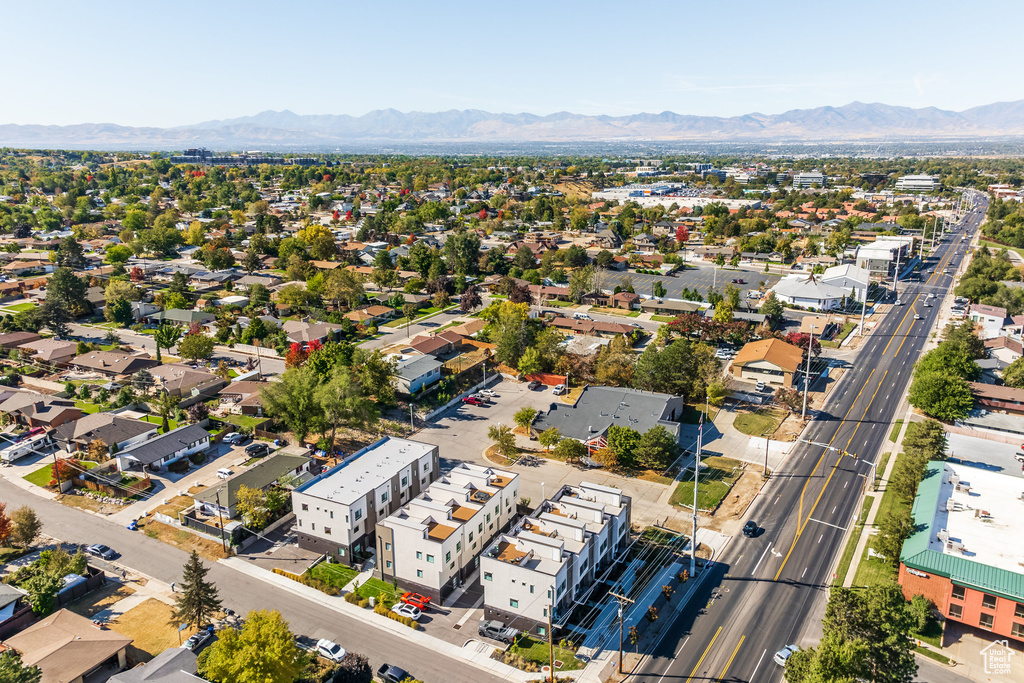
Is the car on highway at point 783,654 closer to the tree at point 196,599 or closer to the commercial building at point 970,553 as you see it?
the commercial building at point 970,553

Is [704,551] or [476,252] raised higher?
[476,252]

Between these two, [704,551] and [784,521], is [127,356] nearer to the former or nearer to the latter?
[704,551]

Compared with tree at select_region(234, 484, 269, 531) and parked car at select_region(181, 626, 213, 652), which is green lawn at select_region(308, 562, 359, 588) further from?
parked car at select_region(181, 626, 213, 652)

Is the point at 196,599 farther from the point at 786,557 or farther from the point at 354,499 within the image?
the point at 786,557

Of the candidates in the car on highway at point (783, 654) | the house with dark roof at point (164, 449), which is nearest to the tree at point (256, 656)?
the car on highway at point (783, 654)

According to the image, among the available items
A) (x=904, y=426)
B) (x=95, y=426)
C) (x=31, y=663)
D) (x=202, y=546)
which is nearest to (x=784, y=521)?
(x=904, y=426)

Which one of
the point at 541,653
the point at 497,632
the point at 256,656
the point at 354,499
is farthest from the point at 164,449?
the point at 541,653

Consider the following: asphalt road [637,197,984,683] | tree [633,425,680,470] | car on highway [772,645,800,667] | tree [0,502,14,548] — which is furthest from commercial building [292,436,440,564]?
car on highway [772,645,800,667]
